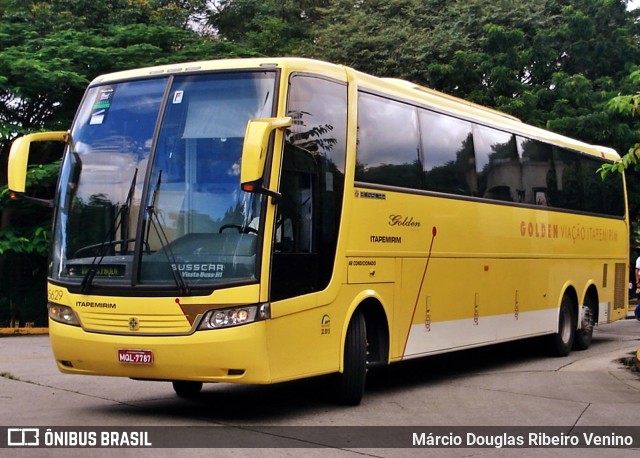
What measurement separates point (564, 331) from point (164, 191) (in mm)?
9723

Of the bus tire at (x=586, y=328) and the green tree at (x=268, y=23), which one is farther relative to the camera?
the green tree at (x=268, y=23)

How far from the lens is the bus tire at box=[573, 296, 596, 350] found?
57.4 feet

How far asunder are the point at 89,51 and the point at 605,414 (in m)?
15.9

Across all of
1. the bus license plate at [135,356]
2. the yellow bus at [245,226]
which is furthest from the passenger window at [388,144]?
the bus license plate at [135,356]

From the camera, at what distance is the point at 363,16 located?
29562 millimetres

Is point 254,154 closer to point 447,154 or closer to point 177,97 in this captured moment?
point 177,97

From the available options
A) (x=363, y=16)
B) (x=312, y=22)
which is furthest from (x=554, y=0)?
(x=312, y=22)

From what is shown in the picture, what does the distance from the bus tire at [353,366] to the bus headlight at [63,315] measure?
109 inches

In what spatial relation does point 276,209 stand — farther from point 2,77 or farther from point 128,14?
point 128,14

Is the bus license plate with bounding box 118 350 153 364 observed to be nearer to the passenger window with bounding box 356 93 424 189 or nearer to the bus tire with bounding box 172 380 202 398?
the bus tire with bounding box 172 380 202 398

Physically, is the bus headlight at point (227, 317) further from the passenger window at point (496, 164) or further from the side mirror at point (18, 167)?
the passenger window at point (496, 164)

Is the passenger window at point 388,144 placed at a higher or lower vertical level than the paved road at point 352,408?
higher

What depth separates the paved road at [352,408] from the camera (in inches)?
341

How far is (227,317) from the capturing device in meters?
8.72
